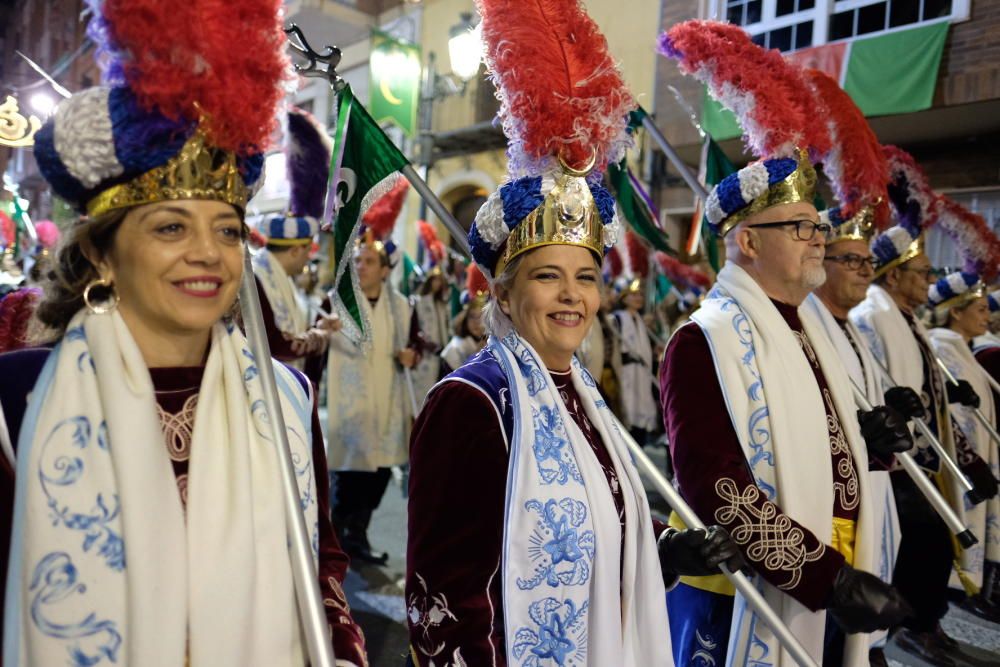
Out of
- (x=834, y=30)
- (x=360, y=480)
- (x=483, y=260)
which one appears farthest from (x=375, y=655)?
(x=834, y=30)

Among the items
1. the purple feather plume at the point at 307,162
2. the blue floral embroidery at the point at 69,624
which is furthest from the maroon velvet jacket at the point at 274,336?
the blue floral embroidery at the point at 69,624

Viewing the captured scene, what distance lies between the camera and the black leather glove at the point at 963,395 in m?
4.66

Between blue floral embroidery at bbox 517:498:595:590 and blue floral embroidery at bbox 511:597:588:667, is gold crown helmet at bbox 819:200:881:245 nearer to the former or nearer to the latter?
blue floral embroidery at bbox 517:498:595:590

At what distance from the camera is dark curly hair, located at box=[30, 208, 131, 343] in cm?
152

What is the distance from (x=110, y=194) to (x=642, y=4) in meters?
11.3

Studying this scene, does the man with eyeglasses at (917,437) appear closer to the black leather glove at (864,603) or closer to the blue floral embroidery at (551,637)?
the black leather glove at (864,603)

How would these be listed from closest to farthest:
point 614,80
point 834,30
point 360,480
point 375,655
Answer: point 614,80, point 375,655, point 360,480, point 834,30

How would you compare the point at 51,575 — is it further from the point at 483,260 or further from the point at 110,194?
the point at 483,260

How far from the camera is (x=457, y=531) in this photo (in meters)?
1.77

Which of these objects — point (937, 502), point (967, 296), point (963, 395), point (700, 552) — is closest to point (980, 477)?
point (963, 395)

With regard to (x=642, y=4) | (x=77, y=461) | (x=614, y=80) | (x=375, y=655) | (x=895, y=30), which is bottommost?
(x=375, y=655)

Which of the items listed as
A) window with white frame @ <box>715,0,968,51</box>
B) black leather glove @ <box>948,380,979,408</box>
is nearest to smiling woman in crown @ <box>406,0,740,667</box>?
black leather glove @ <box>948,380,979,408</box>

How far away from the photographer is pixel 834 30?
10328mm

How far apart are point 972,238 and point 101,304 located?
566 cm
